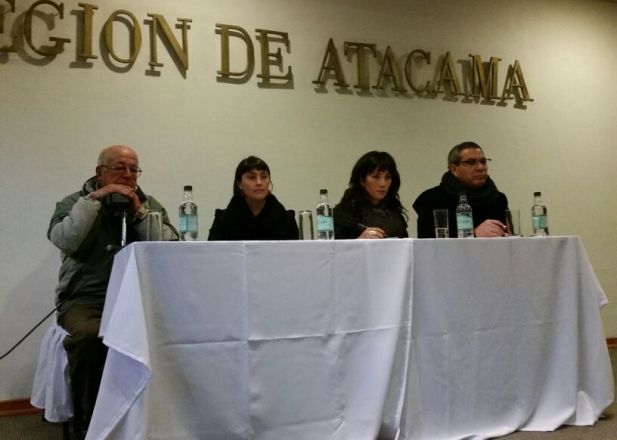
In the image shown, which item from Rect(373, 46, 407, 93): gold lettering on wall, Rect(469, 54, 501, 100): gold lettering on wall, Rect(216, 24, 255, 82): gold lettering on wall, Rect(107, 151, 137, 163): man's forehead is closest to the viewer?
Rect(107, 151, 137, 163): man's forehead

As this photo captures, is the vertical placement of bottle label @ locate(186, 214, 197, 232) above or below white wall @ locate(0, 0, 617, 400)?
below

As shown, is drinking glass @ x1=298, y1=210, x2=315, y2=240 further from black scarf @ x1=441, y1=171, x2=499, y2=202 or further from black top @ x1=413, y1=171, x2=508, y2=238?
black scarf @ x1=441, y1=171, x2=499, y2=202

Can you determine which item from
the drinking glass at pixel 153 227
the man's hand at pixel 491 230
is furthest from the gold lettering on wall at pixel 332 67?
the drinking glass at pixel 153 227

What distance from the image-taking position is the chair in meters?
1.92

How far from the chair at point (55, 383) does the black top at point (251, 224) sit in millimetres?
721

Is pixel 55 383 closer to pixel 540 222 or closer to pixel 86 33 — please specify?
pixel 86 33

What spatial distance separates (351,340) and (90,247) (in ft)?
3.43

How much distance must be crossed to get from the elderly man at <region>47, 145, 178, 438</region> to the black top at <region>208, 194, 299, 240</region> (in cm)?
24

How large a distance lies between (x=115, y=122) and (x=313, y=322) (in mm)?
1723

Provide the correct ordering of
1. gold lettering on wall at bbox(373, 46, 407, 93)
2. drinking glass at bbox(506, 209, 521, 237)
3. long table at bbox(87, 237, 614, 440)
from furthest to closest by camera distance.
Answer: gold lettering on wall at bbox(373, 46, 407, 93), drinking glass at bbox(506, 209, 521, 237), long table at bbox(87, 237, 614, 440)

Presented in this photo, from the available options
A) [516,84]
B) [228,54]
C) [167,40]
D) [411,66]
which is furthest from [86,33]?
[516,84]

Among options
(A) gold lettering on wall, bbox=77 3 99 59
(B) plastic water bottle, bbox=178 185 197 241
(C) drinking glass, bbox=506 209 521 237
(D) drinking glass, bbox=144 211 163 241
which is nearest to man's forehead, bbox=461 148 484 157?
(C) drinking glass, bbox=506 209 521 237

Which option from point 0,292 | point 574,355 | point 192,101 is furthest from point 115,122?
point 574,355

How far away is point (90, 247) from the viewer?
2.05m
